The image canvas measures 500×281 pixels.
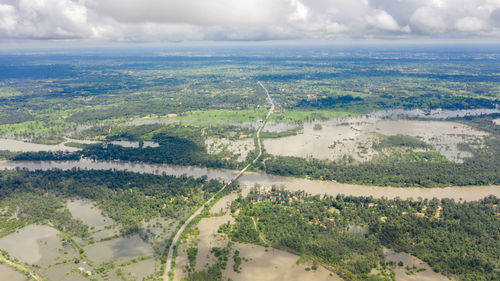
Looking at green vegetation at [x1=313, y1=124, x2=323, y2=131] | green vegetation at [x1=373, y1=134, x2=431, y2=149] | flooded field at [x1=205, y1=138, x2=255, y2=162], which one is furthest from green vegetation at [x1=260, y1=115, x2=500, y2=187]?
green vegetation at [x1=313, y1=124, x2=323, y2=131]

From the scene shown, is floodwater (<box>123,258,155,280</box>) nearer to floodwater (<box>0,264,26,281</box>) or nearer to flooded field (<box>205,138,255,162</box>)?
floodwater (<box>0,264,26,281</box>)

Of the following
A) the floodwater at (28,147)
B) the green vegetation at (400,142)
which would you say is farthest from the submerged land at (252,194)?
the floodwater at (28,147)

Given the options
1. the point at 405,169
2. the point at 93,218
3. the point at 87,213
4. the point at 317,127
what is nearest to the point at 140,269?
the point at 93,218

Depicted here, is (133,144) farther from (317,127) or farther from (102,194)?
(317,127)

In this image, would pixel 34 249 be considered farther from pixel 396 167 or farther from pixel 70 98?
pixel 70 98

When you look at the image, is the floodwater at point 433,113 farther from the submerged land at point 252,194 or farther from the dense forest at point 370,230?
the dense forest at point 370,230
